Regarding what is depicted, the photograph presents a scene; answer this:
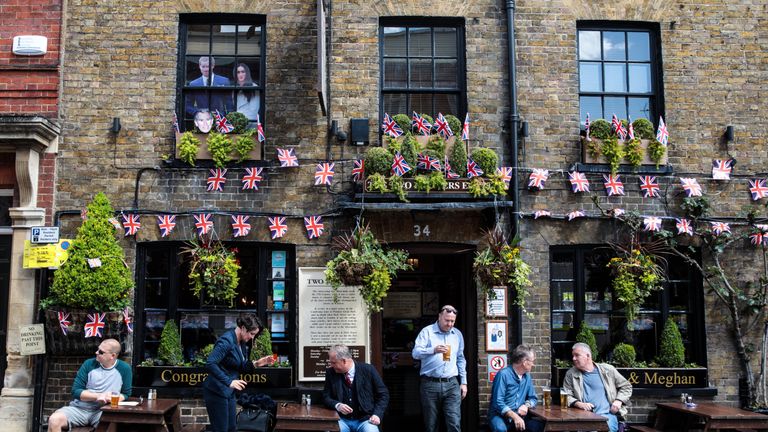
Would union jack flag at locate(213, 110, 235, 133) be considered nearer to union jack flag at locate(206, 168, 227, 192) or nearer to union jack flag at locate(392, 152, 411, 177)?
union jack flag at locate(206, 168, 227, 192)

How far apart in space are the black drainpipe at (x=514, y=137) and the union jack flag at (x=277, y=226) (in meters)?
2.98

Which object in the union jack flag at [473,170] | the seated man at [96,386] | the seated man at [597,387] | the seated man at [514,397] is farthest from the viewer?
the union jack flag at [473,170]

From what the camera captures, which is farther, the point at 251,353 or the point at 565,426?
the point at 251,353

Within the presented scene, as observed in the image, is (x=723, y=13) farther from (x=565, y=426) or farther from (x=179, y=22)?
(x=179, y=22)

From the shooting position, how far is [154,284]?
9.77 meters

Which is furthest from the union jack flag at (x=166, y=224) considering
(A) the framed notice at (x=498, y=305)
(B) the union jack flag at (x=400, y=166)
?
(A) the framed notice at (x=498, y=305)

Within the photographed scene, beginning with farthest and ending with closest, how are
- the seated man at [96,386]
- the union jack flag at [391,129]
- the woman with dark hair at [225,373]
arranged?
the union jack flag at [391,129]
the seated man at [96,386]
the woman with dark hair at [225,373]

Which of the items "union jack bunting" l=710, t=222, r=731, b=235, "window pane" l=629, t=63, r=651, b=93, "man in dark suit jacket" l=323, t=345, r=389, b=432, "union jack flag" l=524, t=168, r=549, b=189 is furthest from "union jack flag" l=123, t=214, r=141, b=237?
"union jack bunting" l=710, t=222, r=731, b=235

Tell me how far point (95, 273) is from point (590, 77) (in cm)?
699

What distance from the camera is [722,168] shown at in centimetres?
1002

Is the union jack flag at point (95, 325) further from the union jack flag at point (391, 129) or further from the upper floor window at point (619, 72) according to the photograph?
the upper floor window at point (619, 72)

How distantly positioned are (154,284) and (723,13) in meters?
8.53

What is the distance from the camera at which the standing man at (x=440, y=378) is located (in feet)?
28.6

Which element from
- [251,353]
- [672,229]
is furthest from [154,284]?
[672,229]
